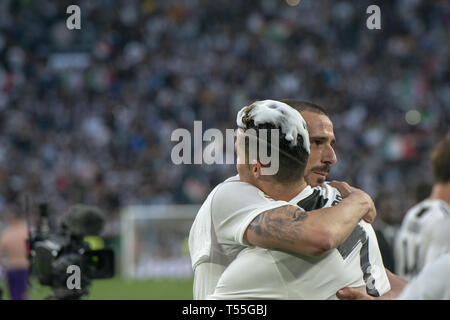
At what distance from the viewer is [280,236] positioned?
2250 mm

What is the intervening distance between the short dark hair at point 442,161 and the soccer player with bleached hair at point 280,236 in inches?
81.5

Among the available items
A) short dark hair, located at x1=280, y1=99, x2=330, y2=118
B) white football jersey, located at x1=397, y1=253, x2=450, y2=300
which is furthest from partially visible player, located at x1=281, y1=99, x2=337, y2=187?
white football jersey, located at x1=397, y1=253, x2=450, y2=300

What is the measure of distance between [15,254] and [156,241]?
712 centimetres

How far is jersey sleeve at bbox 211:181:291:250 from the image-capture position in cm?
234

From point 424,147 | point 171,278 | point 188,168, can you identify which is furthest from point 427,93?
point 171,278

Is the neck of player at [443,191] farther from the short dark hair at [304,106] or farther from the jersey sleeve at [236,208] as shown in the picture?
the jersey sleeve at [236,208]

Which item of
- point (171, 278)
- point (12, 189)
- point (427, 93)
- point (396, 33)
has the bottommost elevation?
point (171, 278)

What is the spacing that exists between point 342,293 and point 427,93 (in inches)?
729

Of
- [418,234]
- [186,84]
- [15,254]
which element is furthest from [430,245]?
[186,84]

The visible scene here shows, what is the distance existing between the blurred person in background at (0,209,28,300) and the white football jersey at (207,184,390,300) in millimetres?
7472

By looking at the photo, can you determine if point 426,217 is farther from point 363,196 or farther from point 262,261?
point 262,261

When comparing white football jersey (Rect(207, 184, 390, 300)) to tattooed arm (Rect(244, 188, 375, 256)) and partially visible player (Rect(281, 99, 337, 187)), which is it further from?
partially visible player (Rect(281, 99, 337, 187))

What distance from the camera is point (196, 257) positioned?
2.48m

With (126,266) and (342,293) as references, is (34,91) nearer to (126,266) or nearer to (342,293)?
(126,266)
